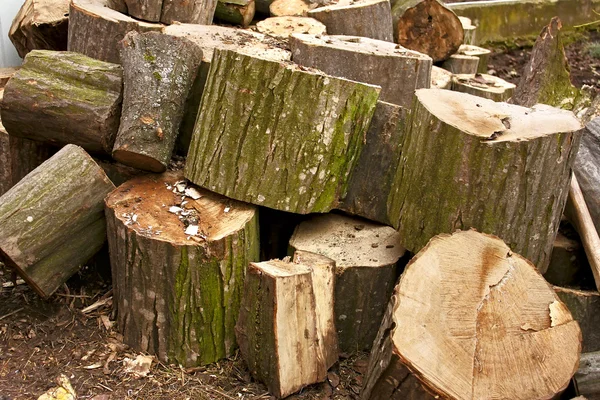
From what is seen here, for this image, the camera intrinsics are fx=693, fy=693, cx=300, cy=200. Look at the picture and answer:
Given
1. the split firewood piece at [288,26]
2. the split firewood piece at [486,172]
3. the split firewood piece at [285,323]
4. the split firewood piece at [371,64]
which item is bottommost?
the split firewood piece at [285,323]

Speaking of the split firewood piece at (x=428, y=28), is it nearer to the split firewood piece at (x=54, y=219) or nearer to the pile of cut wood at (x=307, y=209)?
the pile of cut wood at (x=307, y=209)

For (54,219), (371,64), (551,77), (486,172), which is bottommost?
(54,219)

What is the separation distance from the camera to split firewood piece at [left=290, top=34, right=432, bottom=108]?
3.54 meters

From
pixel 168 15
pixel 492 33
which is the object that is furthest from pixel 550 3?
pixel 168 15

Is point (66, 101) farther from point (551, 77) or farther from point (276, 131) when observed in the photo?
point (551, 77)

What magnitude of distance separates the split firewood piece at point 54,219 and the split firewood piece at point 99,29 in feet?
2.60

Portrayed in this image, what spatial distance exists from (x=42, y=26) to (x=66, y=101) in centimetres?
109

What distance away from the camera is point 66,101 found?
3.31 metres

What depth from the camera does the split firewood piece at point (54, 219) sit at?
2.99 metres

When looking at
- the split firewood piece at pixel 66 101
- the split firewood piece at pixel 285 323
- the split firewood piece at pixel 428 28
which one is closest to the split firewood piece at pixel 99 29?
the split firewood piece at pixel 66 101

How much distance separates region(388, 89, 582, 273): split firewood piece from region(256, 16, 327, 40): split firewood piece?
1.38 m

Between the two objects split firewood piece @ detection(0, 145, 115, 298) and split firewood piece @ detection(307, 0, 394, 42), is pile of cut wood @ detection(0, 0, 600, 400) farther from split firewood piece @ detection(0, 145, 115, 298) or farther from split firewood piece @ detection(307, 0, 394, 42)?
split firewood piece @ detection(307, 0, 394, 42)

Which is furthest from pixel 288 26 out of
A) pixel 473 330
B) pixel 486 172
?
pixel 473 330

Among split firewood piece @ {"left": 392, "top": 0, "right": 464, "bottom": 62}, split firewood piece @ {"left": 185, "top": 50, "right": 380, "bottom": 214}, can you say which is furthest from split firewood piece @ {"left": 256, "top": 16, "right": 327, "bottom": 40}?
split firewood piece @ {"left": 185, "top": 50, "right": 380, "bottom": 214}
